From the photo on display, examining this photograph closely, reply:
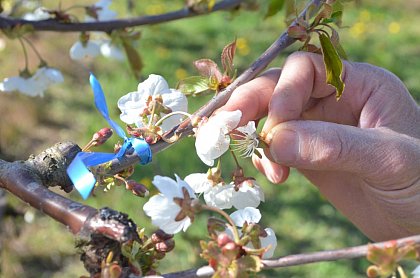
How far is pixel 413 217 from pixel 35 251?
1659 mm

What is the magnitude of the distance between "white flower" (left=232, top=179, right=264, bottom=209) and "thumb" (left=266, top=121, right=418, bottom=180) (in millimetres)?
105

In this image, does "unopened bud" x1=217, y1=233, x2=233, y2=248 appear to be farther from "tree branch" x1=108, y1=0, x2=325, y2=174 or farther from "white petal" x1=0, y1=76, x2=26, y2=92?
"white petal" x1=0, y1=76, x2=26, y2=92

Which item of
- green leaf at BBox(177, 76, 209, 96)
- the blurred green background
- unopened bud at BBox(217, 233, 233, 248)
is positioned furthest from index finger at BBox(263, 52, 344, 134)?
the blurred green background

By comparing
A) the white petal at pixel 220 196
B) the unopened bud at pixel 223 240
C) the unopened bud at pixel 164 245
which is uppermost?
the unopened bud at pixel 223 240

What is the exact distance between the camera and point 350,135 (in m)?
1.02

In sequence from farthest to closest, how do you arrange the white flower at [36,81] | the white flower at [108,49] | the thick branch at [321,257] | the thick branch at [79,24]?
the white flower at [108,49] < the white flower at [36,81] < the thick branch at [79,24] < the thick branch at [321,257]

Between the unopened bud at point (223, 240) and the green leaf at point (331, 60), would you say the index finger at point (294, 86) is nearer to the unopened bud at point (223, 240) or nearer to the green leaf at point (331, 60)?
the green leaf at point (331, 60)

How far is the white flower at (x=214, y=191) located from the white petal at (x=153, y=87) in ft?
0.42

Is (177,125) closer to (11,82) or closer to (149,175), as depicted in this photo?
(11,82)

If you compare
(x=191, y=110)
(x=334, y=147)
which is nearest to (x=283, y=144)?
(x=334, y=147)

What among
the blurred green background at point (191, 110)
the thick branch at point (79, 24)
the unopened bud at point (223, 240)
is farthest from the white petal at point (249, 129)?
the blurred green background at point (191, 110)

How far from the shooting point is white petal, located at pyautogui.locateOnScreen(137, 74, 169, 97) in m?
0.95

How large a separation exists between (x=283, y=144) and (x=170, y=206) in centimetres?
32

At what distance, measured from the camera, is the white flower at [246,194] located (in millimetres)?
884
